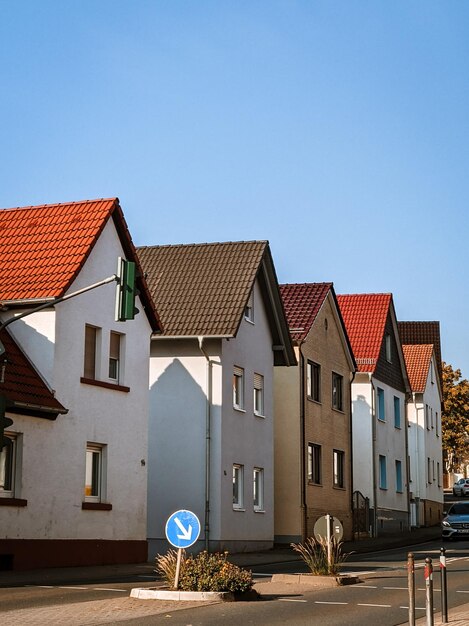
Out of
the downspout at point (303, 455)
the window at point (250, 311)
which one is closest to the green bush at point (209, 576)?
the window at point (250, 311)

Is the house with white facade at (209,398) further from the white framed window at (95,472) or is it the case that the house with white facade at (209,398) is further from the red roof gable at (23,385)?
the red roof gable at (23,385)

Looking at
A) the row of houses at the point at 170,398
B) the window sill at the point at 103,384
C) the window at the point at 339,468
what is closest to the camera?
the row of houses at the point at 170,398

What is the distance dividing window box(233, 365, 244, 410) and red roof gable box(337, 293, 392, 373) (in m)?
13.4

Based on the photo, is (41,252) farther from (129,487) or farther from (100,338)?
(129,487)

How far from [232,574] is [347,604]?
6.13ft

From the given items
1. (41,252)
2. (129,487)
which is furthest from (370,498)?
(41,252)

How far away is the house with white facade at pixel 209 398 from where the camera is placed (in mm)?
32156

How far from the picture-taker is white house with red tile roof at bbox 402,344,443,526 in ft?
189

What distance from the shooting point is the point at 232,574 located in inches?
684

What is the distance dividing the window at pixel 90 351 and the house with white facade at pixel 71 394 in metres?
0.04

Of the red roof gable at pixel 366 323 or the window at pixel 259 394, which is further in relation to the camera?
the red roof gable at pixel 366 323

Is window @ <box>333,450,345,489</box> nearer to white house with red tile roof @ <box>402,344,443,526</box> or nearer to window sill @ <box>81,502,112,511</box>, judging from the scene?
white house with red tile roof @ <box>402,344,443,526</box>

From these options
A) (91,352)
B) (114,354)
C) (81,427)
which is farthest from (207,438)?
(81,427)

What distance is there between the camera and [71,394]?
25.8 metres
